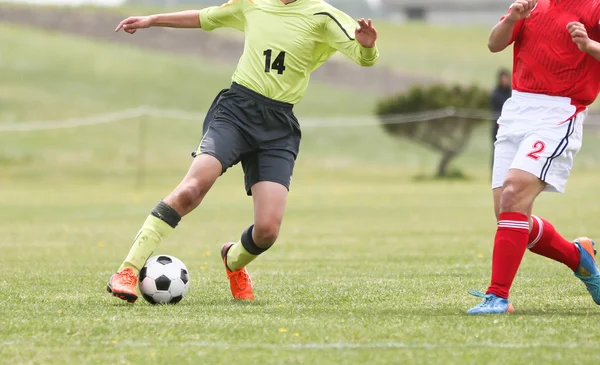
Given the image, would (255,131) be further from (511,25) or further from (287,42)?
(511,25)

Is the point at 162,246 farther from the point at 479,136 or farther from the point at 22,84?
the point at 22,84

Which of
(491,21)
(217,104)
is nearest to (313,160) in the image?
(217,104)

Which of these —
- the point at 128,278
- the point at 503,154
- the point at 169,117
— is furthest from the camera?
the point at 169,117

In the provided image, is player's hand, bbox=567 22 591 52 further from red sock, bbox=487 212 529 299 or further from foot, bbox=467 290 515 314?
foot, bbox=467 290 515 314

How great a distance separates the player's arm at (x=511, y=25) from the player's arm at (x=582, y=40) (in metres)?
0.28

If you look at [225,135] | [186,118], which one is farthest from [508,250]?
[186,118]

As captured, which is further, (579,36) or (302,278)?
(302,278)

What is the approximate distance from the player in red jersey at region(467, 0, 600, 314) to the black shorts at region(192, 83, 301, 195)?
1547mm

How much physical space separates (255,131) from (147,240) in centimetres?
109

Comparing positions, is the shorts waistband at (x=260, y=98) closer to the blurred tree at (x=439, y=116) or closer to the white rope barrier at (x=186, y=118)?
the white rope barrier at (x=186, y=118)

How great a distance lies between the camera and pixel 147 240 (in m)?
6.52

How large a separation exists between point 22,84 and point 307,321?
41.2 meters

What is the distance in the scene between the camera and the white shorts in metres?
6.01

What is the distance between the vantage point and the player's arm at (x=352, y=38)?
6594 millimetres
